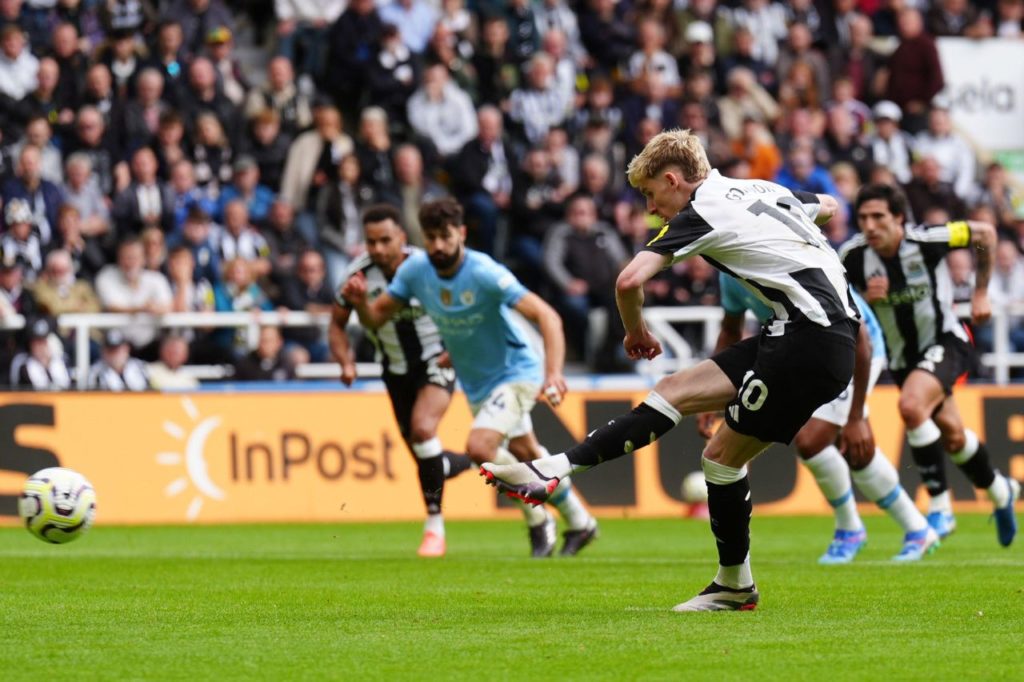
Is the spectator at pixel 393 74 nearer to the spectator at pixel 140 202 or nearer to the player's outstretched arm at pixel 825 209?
the spectator at pixel 140 202

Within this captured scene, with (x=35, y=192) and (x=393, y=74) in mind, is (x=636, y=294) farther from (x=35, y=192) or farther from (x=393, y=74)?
(x=393, y=74)

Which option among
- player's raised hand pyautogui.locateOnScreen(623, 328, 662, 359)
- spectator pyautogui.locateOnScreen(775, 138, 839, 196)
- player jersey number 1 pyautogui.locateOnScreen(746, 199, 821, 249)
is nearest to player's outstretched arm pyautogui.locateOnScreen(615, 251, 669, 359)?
player's raised hand pyautogui.locateOnScreen(623, 328, 662, 359)

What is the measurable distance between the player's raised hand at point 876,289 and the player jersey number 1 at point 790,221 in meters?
4.65

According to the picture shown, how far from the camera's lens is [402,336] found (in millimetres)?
13484

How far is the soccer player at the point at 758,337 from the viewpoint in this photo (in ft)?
26.1

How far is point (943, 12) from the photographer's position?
85.7 ft

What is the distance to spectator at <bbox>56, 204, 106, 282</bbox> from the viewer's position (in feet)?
60.6

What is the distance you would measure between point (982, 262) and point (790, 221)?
487cm

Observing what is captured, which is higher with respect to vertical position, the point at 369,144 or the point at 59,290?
the point at 369,144

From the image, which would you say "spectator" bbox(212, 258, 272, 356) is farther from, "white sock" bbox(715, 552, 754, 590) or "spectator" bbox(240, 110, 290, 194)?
"white sock" bbox(715, 552, 754, 590)

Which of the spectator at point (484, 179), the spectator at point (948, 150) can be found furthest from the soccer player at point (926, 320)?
the spectator at point (948, 150)

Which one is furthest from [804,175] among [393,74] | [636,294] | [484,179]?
[636,294]

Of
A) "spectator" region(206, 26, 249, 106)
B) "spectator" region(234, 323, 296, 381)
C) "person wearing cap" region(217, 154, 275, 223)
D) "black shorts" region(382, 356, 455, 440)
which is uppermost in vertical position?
"spectator" region(206, 26, 249, 106)

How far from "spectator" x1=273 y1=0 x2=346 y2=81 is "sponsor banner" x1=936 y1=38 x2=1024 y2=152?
887 centimetres
